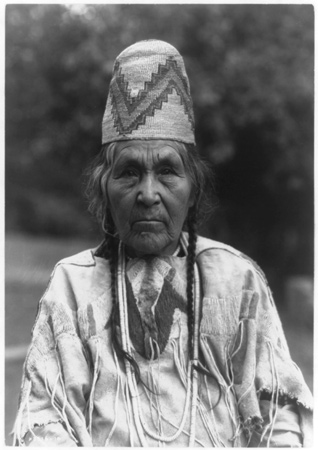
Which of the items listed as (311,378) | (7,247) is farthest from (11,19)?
(311,378)

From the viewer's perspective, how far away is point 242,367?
5.67 feet

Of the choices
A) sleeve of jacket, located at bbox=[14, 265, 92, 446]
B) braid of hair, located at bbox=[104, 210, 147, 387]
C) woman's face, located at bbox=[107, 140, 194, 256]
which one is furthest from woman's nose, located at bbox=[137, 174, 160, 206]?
sleeve of jacket, located at bbox=[14, 265, 92, 446]

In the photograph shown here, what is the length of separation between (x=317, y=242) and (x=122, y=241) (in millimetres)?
671

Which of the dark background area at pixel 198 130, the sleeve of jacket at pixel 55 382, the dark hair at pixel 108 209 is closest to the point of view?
the sleeve of jacket at pixel 55 382

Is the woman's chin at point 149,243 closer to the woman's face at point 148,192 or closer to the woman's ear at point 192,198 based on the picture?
the woman's face at point 148,192

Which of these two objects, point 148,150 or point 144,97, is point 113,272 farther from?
point 144,97

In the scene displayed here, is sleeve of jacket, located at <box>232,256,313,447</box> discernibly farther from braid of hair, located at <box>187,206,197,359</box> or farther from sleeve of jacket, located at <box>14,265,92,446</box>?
sleeve of jacket, located at <box>14,265,92,446</box>

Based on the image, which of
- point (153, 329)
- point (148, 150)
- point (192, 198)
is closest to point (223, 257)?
point (192, 198)

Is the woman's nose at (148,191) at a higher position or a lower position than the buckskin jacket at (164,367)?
higher

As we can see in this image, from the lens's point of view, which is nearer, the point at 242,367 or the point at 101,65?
the point at 242,367

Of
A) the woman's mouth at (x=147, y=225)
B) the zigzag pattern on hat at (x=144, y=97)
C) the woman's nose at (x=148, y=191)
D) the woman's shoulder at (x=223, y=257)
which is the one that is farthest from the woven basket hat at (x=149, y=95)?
the woman's shoulder at (x=223, y=257)

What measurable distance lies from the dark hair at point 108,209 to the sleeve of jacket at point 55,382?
14cm

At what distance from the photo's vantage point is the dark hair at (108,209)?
5.62 feet

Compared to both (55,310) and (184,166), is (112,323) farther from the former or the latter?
(184,166)
